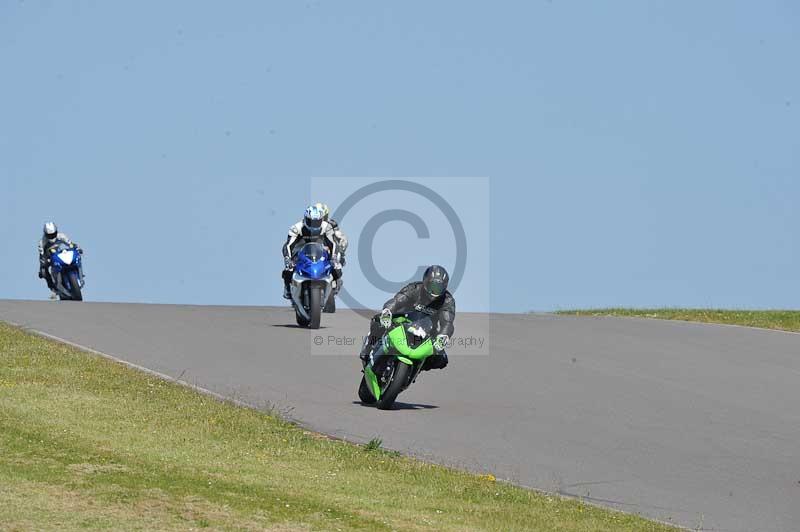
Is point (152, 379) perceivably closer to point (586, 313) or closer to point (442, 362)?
point (442, 362)

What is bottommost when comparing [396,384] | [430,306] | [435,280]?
[396,384]

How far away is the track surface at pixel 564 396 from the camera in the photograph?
12461 millimetres

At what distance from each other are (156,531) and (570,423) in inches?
280

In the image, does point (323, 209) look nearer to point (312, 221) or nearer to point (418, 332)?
point (312, 221)

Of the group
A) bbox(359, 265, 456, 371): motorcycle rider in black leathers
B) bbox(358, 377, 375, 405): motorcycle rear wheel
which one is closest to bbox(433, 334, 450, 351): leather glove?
bbox(359, 265, 456, 371): motorcycle rider in black leathers

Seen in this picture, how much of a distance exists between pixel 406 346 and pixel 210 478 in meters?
4.81

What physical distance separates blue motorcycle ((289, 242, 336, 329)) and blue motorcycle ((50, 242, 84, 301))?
39.8 ft

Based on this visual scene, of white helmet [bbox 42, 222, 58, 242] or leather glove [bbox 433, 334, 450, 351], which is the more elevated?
white helmet [bbox 42, 222, 58, 242]

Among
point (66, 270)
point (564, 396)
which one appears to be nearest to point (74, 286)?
point (66, 270)

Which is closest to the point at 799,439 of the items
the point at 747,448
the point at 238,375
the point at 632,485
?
the point at 747,448

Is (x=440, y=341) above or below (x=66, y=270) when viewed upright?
below

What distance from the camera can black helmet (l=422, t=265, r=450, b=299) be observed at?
15.6 metres

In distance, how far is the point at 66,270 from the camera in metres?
34.9

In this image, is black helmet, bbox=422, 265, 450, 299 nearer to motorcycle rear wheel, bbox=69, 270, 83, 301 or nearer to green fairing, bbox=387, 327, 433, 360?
green fairing, bbox=387, 327, 433, 360
